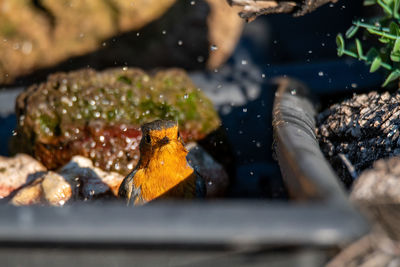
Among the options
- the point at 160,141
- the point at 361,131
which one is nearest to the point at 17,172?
the point at 160,141

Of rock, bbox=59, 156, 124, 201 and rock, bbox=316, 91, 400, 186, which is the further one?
rock, bbox=59, 156, 124, 201

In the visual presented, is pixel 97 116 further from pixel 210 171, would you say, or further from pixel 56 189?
pixel 210 171

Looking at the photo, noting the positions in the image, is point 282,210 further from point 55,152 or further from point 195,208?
point 55,152

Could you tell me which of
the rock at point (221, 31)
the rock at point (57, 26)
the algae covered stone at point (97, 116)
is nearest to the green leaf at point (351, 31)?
the algae covered stone at point (97, 116)

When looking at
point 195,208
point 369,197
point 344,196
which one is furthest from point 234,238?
point 369,197

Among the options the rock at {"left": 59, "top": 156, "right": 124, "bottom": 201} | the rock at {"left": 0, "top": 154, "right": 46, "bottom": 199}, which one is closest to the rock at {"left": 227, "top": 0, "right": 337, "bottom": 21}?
the rock at {"left": 59, "top": 156, "right": 124, "bottom": 201}

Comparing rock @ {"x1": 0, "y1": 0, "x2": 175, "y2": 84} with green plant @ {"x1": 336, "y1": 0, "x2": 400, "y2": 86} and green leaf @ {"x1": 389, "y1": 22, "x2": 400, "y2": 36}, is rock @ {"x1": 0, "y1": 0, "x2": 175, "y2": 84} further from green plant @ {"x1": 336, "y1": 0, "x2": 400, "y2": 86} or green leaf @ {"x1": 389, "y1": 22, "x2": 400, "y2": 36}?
green leaf @ {"x1": 389, "y1": 22, "x2": 400, "y2": 36}

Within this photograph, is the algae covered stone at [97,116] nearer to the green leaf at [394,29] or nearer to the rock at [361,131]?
the rock at [361,131]

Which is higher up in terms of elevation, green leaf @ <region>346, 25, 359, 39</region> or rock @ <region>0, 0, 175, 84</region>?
green leaf @ <region>346, 25, 359, 39</region>
